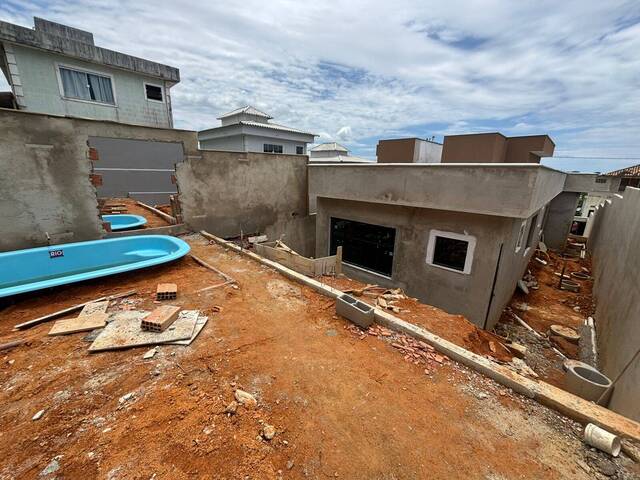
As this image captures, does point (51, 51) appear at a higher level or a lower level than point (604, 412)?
higher

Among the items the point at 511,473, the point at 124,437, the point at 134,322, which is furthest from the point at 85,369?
the point at 511,473

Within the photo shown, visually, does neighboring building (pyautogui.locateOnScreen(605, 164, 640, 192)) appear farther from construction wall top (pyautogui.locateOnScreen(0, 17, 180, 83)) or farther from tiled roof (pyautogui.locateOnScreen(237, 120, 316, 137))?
construction wall top (pyautogui.locateOnScreen(0, 17, 180, 83))

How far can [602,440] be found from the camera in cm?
225

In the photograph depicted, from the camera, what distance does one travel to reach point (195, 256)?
650cm

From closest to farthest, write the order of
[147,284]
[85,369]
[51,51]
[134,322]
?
[85,369] < [134,322] < [147,284] < [51,51]

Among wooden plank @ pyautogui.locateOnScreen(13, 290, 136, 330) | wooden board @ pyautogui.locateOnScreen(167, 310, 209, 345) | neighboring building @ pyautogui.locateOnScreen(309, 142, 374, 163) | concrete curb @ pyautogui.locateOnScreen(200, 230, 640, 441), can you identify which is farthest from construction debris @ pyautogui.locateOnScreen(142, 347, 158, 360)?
neighboring building @ pyautogui.locateOnScreen(309, 142, 374, 163)

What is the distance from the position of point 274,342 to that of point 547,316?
9.29m

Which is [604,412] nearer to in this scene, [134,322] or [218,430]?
[218,430]

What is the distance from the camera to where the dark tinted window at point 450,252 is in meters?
6.75

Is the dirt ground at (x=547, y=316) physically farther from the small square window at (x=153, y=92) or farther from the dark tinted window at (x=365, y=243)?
the small square window at (x=153, y=92)

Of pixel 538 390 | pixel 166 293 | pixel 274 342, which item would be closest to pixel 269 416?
pixel 274 342

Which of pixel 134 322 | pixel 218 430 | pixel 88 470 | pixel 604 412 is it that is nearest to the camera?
pixel 88 470

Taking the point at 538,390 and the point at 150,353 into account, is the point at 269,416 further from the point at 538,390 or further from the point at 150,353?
the point at 538,390

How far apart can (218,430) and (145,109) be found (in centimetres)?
1453
